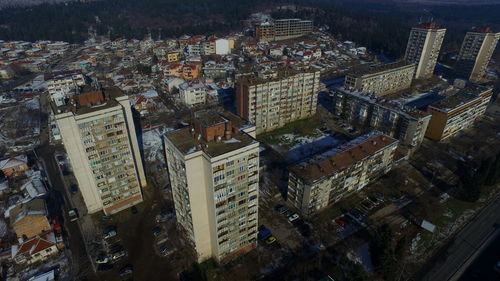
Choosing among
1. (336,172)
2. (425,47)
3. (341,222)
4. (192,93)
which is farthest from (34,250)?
(425,47)

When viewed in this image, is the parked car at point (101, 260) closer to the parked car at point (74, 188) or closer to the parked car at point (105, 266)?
the parked car at point (105, 266)

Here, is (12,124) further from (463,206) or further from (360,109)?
(463,206)

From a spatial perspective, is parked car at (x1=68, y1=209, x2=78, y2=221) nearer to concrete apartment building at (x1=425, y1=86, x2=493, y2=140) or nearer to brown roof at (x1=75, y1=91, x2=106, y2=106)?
brown roof at (x1=75, y1=91, x2=106, y2=106)

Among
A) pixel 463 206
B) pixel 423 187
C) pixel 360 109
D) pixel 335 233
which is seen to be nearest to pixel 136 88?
pixel 360 109

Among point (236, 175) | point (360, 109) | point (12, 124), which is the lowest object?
point (12, 124)

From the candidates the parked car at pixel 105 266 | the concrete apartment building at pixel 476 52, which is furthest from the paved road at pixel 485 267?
the concrete apartment building at pixel 476 52

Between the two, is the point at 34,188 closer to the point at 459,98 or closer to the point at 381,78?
the point at 381,78

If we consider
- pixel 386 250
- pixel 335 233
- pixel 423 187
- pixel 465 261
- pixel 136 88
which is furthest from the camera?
pixel 136 88

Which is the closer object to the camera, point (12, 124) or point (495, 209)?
point (495, 209)
